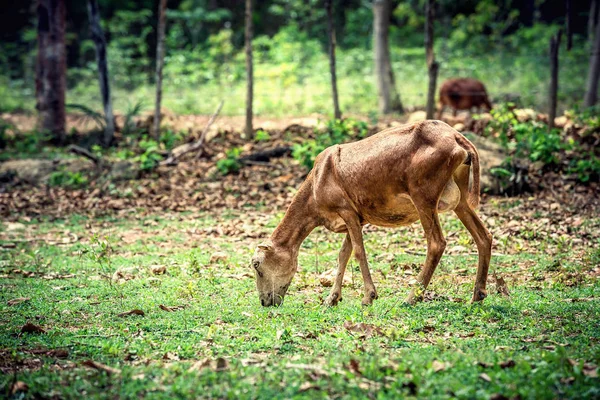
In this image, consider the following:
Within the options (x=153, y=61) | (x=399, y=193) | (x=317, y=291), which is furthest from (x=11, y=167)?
(x=153, y=61)

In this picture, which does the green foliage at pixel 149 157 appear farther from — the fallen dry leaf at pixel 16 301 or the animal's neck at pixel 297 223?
the animal's neck at pixel 297 223

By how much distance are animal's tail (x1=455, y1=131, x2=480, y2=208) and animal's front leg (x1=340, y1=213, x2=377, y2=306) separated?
1245mm

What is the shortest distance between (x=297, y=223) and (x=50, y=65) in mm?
14252

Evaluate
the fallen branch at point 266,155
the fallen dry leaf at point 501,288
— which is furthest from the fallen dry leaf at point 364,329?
the fallen branch at point 266,155

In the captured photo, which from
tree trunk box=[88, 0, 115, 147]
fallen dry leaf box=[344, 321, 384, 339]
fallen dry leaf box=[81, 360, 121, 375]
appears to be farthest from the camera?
tree trunk box=[88, 0, 115, 147]

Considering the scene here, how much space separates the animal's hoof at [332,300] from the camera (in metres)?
7.55

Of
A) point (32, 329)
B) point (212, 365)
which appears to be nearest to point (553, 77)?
point (212, 365)

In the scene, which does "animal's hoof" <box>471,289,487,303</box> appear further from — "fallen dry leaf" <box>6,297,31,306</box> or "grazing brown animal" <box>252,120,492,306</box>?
"fallen dry leaf" <box>6,297,31,306</box>

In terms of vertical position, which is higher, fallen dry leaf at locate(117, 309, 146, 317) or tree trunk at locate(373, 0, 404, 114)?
tree trunk at locate(373, 0, 404, 114)

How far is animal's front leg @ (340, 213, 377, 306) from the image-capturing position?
7531mm

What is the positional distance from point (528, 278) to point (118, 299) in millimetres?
4868

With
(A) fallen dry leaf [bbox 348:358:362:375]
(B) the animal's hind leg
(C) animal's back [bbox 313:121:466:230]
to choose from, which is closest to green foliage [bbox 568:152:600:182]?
(B) the animal's hind leg

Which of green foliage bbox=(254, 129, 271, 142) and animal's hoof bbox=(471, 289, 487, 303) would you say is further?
green foliage bbox=(254, 129, 271, 142)

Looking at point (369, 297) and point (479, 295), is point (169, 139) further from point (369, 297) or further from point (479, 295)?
point (479, 295)
